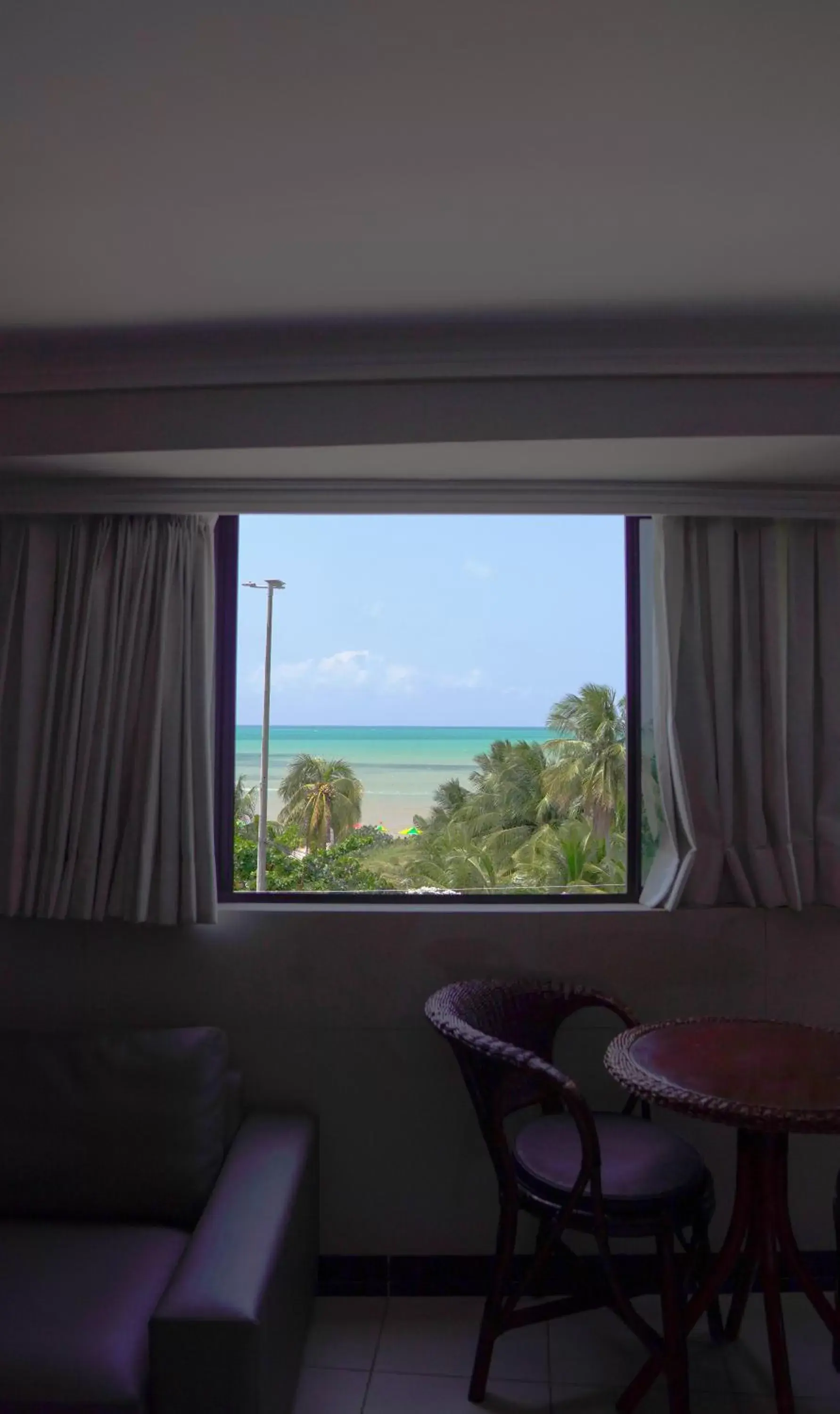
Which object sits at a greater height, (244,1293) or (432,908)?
(432,908)

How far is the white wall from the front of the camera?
9.39ft

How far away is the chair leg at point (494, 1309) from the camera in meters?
2.38

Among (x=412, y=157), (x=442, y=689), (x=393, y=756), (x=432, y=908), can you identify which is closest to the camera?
(x=412, y=157)

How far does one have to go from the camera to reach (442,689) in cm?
759

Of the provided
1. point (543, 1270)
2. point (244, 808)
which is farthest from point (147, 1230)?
point (244, 808)

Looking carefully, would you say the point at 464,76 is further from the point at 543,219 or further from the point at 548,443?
the point at 548,443

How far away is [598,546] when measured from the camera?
3.25m

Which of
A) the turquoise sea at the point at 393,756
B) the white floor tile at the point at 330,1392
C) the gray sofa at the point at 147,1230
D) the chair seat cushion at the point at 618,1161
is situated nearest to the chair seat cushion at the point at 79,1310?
the gray sofa at the point at 147,1230

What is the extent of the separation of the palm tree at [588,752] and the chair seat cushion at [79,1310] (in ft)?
13.2

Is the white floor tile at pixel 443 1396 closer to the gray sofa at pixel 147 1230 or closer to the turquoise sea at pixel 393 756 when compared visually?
the gray sofa at pixel 147 1230

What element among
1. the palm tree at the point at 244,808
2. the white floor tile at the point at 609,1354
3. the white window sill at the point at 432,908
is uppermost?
the palm tree at the point at 244,808

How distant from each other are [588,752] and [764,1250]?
485 centimetres

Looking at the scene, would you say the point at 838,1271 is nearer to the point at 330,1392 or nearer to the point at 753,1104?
the point at 753,1104

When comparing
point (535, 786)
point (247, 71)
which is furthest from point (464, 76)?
point (535, 786)
